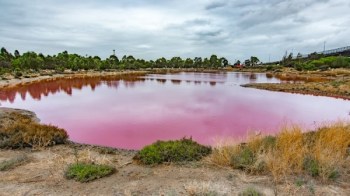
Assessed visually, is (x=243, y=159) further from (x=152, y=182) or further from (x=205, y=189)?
(x=152, y=182)

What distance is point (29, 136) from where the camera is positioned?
8359 millimetres

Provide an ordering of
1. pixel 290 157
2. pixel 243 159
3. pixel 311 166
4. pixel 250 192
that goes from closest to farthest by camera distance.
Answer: pixel 250 192
pixel 311 166
pixel 290 157
pixel 243 159

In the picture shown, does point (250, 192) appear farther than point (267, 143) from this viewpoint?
No

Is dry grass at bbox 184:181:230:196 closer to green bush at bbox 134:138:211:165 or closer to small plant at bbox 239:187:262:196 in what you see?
small plant at bbox 239:187:262:196

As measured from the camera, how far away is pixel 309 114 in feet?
51.9

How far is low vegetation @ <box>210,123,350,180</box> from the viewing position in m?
5.57

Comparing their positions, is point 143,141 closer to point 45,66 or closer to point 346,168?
point 346,168

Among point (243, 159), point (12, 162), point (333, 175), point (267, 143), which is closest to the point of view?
point (333, 175)

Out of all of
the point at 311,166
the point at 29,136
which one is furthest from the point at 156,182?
the point at 29,136

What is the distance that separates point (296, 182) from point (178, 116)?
10025 millimetres

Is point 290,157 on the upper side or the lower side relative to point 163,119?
upper

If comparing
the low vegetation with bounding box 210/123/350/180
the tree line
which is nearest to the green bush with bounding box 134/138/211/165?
the low vegetation with bounding box 210/123/350/180

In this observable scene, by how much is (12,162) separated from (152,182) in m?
3.39

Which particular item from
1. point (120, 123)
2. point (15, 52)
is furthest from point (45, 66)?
point (120, 123)
